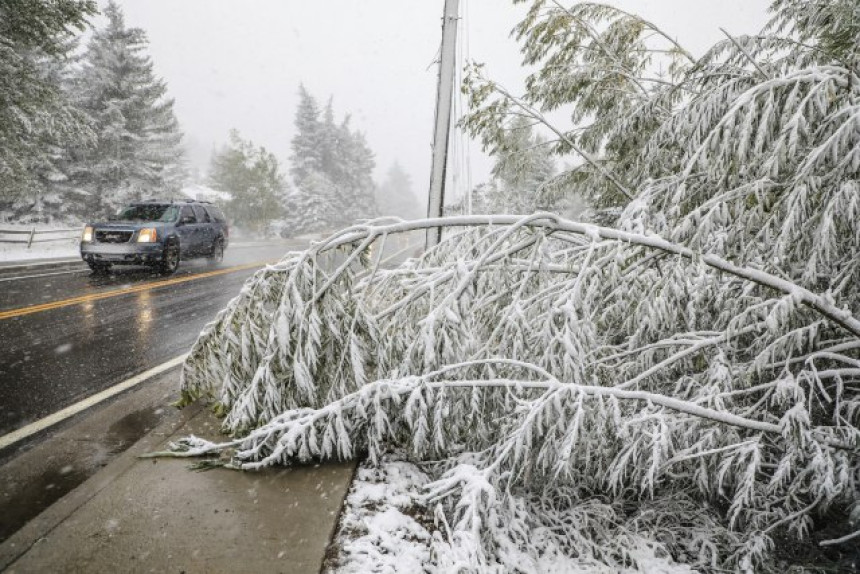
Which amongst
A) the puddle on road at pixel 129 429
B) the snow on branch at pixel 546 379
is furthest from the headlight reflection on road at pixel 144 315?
the snow on branch at pixel 546 379

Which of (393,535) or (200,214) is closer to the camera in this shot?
(393,535)

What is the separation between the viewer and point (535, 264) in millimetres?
3451

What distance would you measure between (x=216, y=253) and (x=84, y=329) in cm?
967

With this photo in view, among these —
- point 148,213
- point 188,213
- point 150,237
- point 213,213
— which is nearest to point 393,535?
point 150,237

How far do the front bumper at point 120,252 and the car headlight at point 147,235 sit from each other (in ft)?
0.34

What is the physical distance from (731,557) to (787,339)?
5.00ft

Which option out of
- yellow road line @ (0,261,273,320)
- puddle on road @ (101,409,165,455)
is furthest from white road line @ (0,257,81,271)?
puddle on road @ (101,409,165,455)

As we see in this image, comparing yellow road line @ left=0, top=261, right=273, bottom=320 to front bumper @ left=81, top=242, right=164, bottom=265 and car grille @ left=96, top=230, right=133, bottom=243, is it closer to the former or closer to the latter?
front bumper @ left=81, top=242, right=164, bottom=265

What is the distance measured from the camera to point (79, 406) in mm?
4082

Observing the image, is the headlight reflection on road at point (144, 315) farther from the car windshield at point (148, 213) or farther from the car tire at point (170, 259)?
the car windshield at point (148, 213)

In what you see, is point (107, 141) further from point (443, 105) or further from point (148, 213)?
point (443, 105)

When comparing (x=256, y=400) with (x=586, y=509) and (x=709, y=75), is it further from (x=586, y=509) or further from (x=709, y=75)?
(x=709, y=75)

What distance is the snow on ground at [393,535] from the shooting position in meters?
2.35

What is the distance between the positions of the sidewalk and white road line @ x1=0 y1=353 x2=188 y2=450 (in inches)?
44.4
